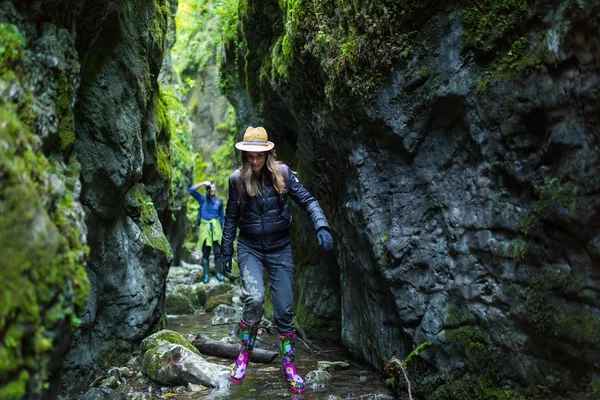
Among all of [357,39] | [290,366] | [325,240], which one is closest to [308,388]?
[290,366]

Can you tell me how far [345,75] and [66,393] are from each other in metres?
4.58

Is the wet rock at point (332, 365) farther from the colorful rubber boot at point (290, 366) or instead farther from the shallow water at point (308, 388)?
the colorful rubber boot at point (290, 366)

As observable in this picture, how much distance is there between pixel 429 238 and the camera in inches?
216

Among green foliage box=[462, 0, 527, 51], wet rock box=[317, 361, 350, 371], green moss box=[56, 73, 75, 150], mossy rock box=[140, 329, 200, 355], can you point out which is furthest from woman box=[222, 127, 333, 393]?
green foliage box=[462, 0, 527, 51]

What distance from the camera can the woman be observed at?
18.6 feet

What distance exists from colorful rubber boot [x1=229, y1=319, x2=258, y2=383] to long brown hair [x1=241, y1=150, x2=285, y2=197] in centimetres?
141

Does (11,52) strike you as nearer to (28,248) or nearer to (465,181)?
(28,248)

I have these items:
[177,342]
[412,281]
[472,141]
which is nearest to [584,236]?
[472,141]

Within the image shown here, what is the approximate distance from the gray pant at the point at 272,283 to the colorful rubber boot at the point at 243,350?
0.26ft

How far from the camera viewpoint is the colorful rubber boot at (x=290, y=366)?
558cm

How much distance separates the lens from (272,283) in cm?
595

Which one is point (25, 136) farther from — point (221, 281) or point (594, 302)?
point (221, 281)

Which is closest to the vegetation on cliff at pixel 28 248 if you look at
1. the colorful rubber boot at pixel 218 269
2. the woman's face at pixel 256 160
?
the woman's face at pixel 256 160

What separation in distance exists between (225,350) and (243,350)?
171 cm
